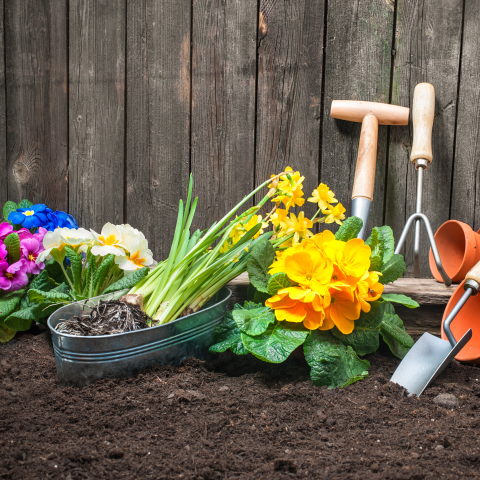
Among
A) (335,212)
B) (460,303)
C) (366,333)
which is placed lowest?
(366,333)

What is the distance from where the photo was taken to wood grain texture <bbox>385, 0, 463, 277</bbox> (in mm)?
1624

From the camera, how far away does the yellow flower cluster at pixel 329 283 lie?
1076 millimetres

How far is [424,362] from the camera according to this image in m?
1.10

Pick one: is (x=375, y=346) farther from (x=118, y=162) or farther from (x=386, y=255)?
(x=118, y=162)

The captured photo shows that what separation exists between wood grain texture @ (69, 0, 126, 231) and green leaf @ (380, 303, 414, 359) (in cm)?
117

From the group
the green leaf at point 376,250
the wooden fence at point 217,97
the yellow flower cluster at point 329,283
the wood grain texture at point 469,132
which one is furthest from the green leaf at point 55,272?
the wood grain texture at point 469,132

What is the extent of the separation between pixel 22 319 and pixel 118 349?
526 millimetres

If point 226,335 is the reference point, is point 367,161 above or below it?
above

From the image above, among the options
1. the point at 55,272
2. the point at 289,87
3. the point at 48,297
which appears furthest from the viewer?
the point at 289,87

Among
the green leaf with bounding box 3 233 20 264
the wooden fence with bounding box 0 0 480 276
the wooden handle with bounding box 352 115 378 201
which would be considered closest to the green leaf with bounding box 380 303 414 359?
the wooden handle with bounding box 352 115 378 201

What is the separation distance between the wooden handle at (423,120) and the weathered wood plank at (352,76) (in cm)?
16

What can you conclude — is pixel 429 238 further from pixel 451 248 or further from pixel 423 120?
pixel 423 120

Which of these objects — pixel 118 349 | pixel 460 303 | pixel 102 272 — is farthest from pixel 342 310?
pixel 102 272

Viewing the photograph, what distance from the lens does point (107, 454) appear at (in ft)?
2.56
